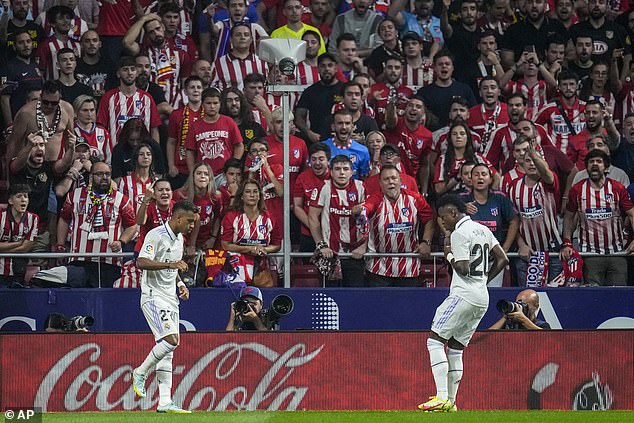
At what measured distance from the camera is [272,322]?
1290 cm

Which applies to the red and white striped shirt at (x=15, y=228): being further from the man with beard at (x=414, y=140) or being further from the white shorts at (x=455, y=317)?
the white shorts at (x=455, y=317)

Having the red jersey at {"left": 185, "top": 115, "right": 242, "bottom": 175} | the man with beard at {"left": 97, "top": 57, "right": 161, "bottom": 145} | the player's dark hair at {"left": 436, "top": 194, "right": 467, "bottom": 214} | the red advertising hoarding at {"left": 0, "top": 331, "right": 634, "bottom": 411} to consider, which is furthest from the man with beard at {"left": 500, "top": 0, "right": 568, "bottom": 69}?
the player's dark hair at {"left": 436, "top": 194, "right": 467, "bottom": 214}

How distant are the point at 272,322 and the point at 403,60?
545 cm

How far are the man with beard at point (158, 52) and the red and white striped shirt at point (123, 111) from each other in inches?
36.8

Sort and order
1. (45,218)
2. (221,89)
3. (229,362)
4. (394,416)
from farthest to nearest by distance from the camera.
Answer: (221,89), (45,218), (229,362), (394,416)

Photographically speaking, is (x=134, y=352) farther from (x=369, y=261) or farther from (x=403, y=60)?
(x=403, y=60)

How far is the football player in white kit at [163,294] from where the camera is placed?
11.3 m

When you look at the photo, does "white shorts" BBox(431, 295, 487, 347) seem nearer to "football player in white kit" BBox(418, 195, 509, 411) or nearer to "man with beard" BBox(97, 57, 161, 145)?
"football player in white kit" BBox(418, 195, 509, 411)

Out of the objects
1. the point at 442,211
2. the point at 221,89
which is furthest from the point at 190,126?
the point at 442,211

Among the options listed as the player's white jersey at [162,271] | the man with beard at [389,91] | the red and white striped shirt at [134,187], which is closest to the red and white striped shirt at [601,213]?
the man with beard at [389,91]

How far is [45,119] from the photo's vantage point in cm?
1480

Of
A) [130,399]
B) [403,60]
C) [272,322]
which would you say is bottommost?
[130,399]

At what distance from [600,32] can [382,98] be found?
3.94 m

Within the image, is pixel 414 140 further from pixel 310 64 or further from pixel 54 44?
pixel 54 44
